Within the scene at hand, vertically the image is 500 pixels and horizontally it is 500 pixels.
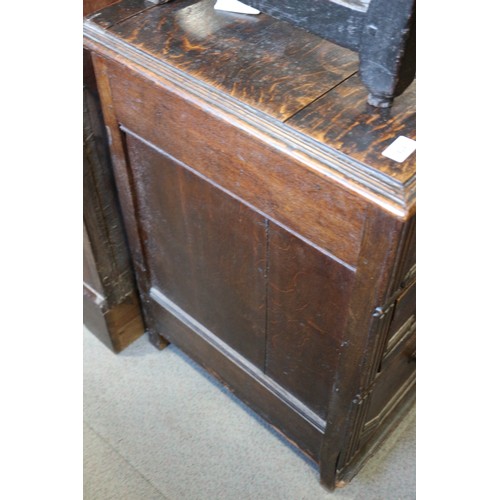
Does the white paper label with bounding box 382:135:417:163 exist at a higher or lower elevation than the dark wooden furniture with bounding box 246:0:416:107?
lower

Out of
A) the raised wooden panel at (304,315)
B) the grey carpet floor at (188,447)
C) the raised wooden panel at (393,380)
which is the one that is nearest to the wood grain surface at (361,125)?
the raised wooden panel at (304,315)

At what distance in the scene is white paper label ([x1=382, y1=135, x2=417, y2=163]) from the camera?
0.70m

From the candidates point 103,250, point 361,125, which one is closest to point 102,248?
point 103,250

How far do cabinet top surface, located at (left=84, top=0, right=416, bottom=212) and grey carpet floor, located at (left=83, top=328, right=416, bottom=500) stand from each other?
2.75ft

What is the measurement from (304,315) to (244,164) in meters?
0.28

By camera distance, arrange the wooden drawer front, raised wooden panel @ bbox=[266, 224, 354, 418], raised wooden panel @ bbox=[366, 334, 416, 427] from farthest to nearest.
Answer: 1. raised wooden panel @ bbox=[366, 334, 416, 427]
2. raised wooden panel @ bbox=[266, 224, 354, 418]
3. the wooden drawer front

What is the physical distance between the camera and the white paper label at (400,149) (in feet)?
2.29

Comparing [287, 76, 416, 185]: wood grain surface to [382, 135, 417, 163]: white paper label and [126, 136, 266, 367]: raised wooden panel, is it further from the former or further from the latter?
[126, 136, 266, 367]: raised wooden panel

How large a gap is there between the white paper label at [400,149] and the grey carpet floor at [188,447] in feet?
2.77

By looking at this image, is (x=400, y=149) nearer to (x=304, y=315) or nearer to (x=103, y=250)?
(x=304, y=315)

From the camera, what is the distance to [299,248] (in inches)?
33.9

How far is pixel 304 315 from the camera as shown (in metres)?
0.95

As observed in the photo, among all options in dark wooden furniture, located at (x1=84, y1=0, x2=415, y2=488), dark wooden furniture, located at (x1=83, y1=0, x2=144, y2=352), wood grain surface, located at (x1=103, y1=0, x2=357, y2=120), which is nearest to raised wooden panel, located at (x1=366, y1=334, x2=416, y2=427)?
dark wooden furniture, located at (x1=84, y1=0, x2=415, y2=488)
